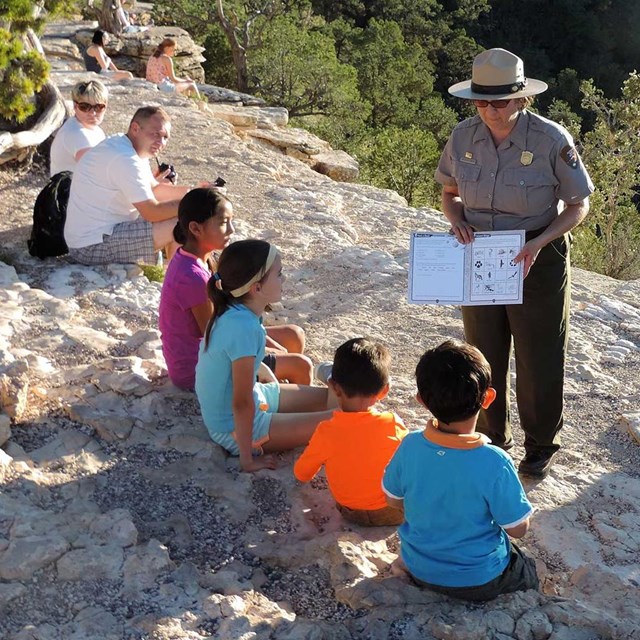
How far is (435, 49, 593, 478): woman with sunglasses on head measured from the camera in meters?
3.01

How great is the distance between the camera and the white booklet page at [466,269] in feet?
10.1

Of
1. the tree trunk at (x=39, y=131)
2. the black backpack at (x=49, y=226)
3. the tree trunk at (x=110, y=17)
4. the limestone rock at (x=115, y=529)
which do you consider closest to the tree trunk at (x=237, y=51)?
the tree trunk at (x=110, y=17)

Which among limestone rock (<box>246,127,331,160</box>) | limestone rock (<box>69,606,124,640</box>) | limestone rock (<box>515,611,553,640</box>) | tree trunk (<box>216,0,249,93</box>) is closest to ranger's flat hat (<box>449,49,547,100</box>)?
limestone rock (<box>515,611,553,640</box>)

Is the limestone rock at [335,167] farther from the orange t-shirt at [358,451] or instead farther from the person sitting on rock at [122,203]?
the orange t-shirt at [358,451]

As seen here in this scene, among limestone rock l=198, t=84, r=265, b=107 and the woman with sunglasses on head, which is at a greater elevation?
the woman with sunglasses on head

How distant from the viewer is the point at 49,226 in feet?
16.0

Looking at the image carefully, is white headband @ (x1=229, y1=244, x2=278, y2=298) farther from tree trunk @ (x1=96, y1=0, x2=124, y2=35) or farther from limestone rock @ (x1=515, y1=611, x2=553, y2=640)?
tree trunk @ (x1=96, y1=0, x2=124, y2=35)

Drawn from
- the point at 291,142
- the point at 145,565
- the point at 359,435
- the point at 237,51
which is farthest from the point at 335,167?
the point at 237,51

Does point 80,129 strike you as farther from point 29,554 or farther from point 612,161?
point 612,161

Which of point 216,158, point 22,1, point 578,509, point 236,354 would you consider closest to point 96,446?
point 236,354

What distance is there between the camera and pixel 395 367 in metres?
4.59

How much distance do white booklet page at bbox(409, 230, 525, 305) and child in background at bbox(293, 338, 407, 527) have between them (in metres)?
0.41

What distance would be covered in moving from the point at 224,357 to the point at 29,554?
94 centimetres

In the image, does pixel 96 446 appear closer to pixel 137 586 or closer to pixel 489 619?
pixel 137 586
